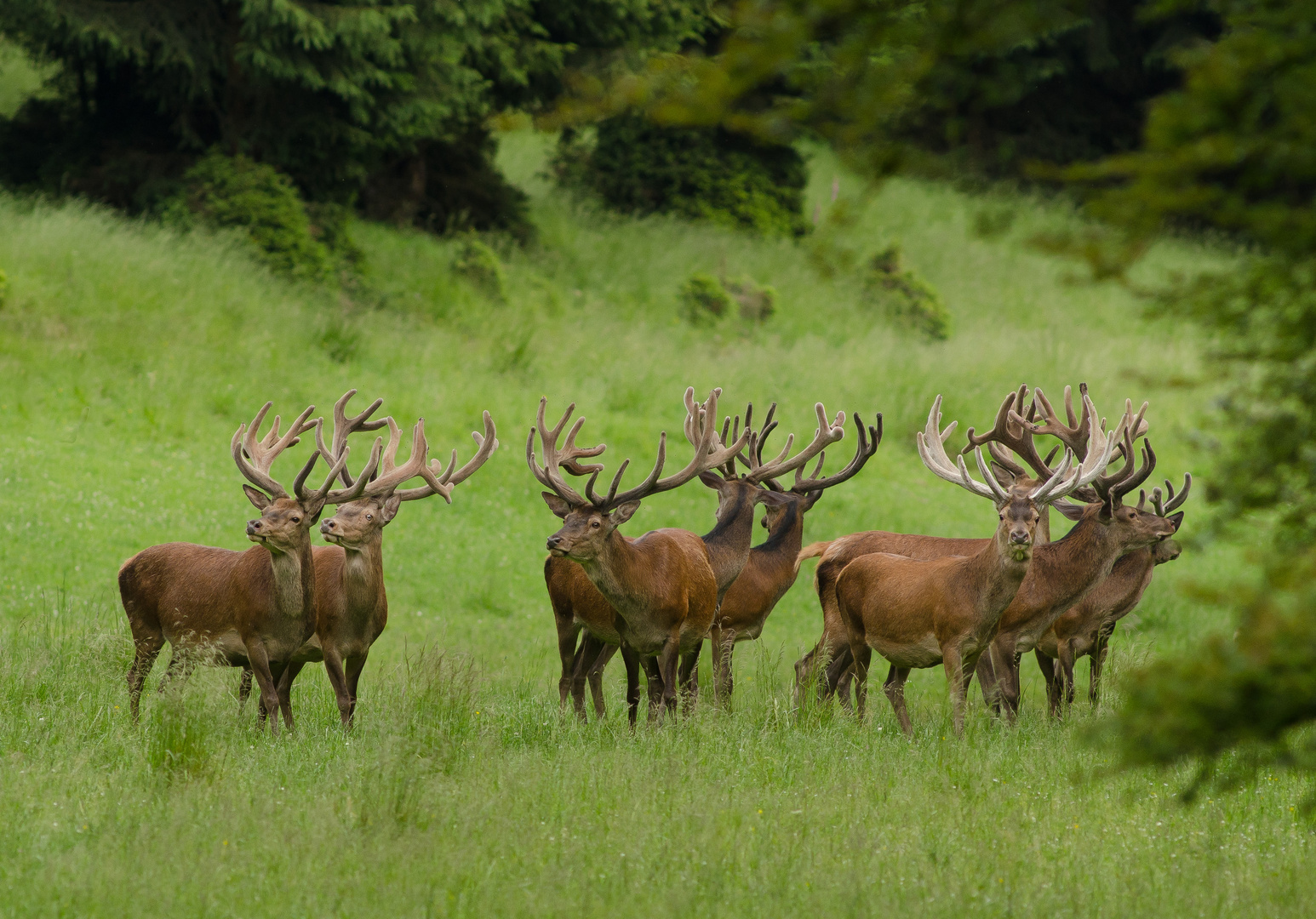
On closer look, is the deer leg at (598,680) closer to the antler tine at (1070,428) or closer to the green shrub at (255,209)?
the antler tine at (1070,428)

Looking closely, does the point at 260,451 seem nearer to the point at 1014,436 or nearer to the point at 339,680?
the point at 339,680

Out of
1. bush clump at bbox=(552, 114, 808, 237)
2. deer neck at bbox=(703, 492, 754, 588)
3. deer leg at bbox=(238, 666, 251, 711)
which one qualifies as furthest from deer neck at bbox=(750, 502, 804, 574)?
bush clump at bbox=(552, 114, 808, 237)

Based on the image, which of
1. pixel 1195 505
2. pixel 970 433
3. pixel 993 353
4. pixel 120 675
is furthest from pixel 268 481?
pixel 993 353

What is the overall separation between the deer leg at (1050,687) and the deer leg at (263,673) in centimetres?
533

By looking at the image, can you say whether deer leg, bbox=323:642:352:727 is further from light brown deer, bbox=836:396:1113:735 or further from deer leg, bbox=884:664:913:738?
deer leg, bbox=884:664:913:738

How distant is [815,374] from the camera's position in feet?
67.5

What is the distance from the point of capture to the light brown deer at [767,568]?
32.6ft

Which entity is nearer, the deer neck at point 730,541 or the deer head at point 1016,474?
the deer head at point 1016,474

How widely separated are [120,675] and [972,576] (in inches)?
216

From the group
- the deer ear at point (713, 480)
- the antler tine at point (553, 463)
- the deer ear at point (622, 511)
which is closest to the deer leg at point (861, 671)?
the deer ear at point (713, 480)

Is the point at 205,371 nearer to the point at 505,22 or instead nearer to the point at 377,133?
Result: the point at 377,133

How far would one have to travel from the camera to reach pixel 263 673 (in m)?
8.21

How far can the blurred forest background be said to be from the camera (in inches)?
126

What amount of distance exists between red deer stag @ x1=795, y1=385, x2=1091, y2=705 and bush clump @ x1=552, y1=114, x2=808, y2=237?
18.6m
